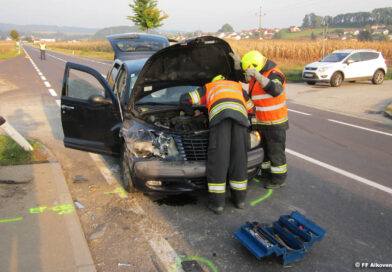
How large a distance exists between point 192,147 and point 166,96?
1495mm

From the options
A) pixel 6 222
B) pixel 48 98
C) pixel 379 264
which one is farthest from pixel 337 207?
pixel 48 98

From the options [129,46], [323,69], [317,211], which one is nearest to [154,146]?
[317,211]

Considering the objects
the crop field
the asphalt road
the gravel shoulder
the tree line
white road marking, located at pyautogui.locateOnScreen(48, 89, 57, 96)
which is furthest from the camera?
the tree line

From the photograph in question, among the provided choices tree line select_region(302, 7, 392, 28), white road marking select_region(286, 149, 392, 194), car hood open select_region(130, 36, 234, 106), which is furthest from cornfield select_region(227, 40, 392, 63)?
tree line select_region(302, 7, 392, 28)

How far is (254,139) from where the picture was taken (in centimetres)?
440

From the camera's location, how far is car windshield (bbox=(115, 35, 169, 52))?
775cm

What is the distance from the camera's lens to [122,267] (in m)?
2.97

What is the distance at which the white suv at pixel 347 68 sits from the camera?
51.0 ft

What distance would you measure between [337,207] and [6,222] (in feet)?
12.1

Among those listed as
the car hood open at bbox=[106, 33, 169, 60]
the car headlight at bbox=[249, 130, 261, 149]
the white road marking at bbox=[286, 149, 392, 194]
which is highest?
the car hood open at bbox=[106, 33, 169, 60]

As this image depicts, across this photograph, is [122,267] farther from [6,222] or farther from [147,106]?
[147,106]

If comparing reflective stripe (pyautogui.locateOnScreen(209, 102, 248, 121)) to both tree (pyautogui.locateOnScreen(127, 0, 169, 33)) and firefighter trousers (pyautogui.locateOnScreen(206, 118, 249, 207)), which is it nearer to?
firefighter trousers (pyautogui.locateOnScreen(206, 118, 249, 207))

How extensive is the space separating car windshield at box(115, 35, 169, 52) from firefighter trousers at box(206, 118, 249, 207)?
15.5 ft

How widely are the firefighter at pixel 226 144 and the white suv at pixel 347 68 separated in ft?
42.2
